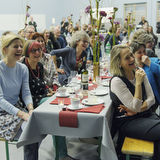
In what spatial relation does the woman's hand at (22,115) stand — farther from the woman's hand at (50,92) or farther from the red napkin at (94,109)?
the woman's hand at (50,92)

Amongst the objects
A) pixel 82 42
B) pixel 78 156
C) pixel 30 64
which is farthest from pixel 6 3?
pixel 78 156

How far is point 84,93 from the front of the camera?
229cm

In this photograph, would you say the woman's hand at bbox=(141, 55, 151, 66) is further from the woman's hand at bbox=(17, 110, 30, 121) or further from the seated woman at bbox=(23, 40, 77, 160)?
the woman's hand at bbox=(17, 110, 30, 121)

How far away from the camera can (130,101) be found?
200 centimetres

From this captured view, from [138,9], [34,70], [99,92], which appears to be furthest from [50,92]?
[138,9]

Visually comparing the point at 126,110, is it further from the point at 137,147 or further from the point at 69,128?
the point at 69,128

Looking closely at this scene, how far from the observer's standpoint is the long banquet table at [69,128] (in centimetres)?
178

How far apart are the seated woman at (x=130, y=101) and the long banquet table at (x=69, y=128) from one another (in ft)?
0.51

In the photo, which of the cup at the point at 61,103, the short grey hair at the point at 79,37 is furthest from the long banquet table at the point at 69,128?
the short grey hair at the point at 79,37

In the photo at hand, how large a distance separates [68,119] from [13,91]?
717 millimetres

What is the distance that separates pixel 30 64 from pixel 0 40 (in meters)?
0.46

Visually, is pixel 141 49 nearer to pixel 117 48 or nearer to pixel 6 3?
pixel 117 48

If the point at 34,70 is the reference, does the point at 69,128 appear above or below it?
below

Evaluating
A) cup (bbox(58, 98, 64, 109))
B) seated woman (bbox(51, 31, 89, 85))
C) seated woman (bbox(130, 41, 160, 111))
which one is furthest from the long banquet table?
seated woman (bbox(51, 31, 89, 85))
